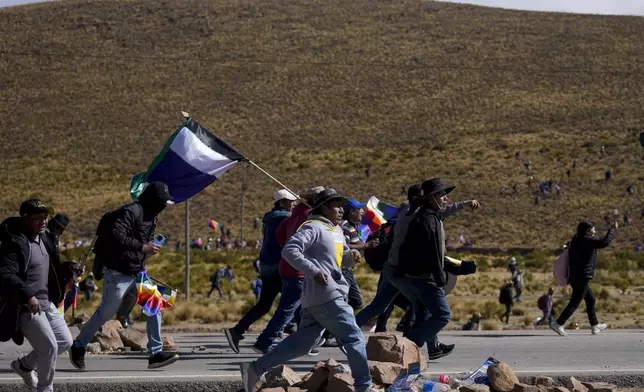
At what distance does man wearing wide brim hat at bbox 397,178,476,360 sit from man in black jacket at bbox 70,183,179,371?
209 centimetres

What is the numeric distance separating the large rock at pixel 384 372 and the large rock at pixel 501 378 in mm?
680

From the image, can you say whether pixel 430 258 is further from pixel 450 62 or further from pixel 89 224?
pixel 450 62

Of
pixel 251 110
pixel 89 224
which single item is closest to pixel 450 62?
pixel 251 110

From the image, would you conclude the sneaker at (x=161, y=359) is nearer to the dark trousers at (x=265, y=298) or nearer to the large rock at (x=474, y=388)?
the dark trousers at (x=265, y=298)

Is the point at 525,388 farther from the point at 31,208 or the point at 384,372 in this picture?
the point at 31,208

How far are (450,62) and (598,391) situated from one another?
97215mm

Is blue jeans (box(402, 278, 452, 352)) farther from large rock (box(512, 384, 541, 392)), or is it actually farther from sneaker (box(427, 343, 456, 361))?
large rock (box(512, 384, 541, 392))

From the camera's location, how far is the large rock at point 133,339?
44.0 feet

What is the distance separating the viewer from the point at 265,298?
487 inches

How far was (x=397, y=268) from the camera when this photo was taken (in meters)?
11.3

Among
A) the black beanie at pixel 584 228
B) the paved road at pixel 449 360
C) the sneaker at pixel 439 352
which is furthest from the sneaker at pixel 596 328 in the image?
the sneaker at pixel 439 352

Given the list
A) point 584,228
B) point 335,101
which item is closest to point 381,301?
point 584,228

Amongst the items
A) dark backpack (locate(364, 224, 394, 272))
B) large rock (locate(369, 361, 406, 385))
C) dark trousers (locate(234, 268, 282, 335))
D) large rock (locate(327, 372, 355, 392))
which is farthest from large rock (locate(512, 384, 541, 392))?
dark backpack (locate(364, 224, 394, 272))

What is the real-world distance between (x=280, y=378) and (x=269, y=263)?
300 centimetres
